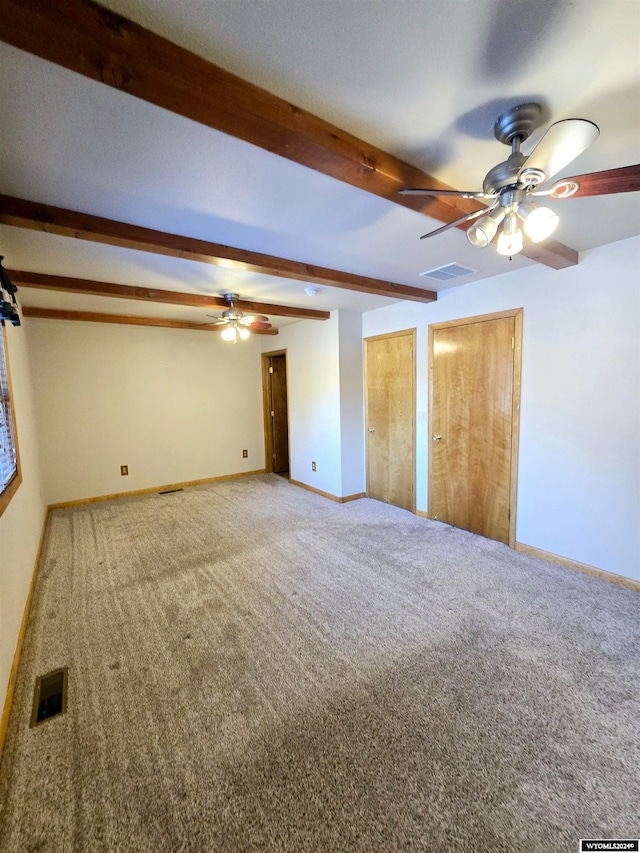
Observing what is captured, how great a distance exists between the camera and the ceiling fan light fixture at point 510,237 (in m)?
1.45

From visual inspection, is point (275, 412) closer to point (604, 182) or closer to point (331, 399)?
point (331, 399)

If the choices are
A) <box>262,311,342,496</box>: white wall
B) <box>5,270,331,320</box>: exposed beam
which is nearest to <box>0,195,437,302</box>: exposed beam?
<box>5,270,331,320</box>: exposed beam

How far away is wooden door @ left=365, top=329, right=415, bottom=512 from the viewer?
4105 millimetres

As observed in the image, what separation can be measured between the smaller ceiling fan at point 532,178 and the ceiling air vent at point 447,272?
58.1 inches

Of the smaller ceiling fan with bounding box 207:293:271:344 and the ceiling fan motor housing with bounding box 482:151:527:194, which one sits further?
the smaller ceiling fan with bounding box 207:293:271:344

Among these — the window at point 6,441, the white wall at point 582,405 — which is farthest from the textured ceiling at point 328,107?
the window at point 6,441

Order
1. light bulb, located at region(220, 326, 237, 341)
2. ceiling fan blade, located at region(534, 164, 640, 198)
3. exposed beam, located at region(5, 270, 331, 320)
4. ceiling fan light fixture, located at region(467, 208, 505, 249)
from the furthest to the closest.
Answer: light bulb, located at region(220, 326, 237, 341), exposed beam, located at region(5, 270, 331, 320), ceiling fan light fixture, located at region(467, 208, 505, 249), ceiling fan blade, located at region(534, 164, 640, 198)

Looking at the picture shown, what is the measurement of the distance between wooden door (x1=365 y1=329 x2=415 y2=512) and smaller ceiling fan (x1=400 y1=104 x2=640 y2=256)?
2.61m

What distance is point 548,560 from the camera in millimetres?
2973

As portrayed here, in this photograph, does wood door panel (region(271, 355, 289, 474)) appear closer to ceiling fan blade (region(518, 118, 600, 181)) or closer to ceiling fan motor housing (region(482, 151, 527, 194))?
ceiling fan motor housing (region(482, 151, 527, 194))

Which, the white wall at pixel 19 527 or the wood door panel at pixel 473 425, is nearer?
the white wall at pixel 19 527

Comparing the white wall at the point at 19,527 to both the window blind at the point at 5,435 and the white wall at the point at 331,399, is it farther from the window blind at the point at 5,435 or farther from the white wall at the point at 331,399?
the white wall at the point at 331,399

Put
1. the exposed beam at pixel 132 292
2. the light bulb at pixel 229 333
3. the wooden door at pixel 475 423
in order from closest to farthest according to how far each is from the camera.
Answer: the exposed beam at pixel 132 292
the wooden door at pixel 475 423
the light bulb at pixel 229 333

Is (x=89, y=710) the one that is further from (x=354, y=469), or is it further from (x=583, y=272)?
(x=583, y=272)
